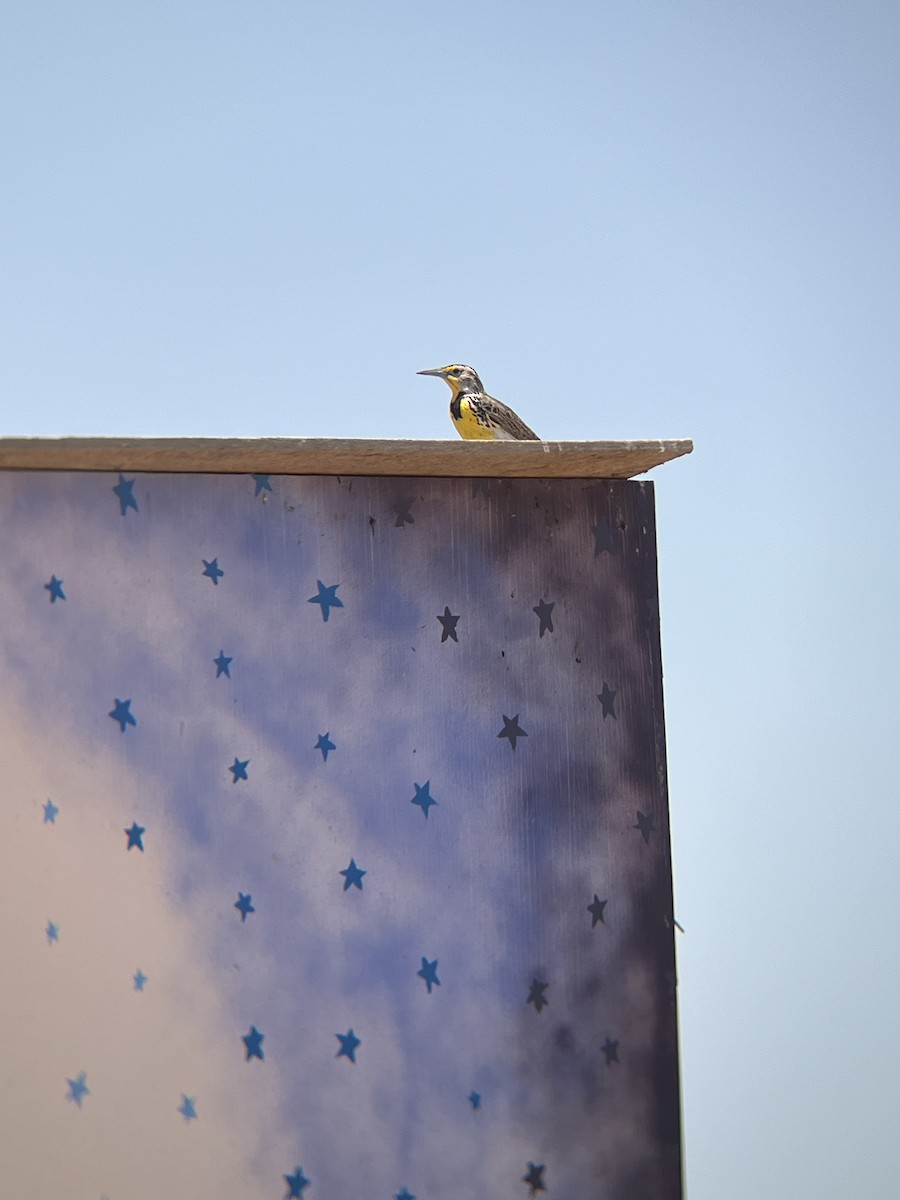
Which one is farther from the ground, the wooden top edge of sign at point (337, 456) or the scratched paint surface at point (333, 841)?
the wooden top edge of sign at point (337, 456)

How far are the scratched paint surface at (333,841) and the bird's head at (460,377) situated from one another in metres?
1.21

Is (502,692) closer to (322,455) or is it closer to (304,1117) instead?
(322,455)

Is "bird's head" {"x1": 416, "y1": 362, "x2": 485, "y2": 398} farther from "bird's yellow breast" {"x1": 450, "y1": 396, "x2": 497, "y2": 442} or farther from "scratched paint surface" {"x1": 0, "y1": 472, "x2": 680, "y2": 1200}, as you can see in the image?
"scratched paint surface" {"x1": 0, "y1": 472, "x2": 680, "y2": 1200}

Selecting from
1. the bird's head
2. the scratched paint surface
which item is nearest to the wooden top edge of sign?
the scratched paint surface

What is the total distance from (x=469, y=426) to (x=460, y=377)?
35cm

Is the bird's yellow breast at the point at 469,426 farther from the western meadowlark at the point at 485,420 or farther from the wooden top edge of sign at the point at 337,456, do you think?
the wooden top edge of sign at the point at 337,456

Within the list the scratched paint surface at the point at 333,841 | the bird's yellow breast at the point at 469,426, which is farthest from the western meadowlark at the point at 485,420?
the scratched paint surface at the point at 333,841

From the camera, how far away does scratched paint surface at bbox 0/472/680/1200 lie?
244cm

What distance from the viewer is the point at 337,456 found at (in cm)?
248

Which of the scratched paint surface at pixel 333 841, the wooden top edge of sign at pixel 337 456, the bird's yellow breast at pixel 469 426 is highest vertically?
the bird's yellow breast at pixel 469 426

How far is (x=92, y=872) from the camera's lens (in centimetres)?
245

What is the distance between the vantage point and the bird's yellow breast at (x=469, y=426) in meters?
3.60

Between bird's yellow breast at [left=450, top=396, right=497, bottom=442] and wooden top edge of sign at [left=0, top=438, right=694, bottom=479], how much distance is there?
88 centimetres

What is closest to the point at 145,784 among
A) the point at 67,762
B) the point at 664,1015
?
the point at 67,762
